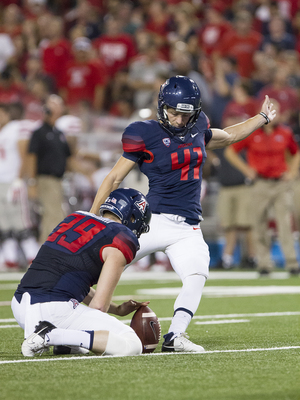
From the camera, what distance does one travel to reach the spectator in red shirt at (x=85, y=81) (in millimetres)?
14914

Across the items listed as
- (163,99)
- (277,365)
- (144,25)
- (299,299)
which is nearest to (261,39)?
(144,25)

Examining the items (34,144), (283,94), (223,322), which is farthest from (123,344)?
(283,94)

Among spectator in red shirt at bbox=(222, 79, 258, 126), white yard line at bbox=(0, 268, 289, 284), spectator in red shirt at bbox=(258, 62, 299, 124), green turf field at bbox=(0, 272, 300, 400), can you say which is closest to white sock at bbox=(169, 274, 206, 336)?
green turf field at bbox=(0, 272, 300, 400)

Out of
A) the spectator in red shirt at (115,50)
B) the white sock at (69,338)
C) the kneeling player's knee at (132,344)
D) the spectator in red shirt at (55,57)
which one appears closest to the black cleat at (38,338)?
the white sock at (69,338)

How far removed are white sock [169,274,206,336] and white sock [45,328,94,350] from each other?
724mm

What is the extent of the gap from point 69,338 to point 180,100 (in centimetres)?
187

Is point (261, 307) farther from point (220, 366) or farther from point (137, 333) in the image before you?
Result: point (220, 366)

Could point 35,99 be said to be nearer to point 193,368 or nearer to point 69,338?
point 69,338

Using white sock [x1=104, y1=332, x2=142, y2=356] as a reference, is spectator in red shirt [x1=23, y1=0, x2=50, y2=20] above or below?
above

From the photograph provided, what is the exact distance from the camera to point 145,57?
15.0 m

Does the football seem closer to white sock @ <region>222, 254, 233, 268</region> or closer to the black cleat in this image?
the black cleat

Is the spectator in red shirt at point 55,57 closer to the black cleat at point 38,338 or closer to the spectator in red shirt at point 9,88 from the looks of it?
the spectator in red shirt at point 9,88

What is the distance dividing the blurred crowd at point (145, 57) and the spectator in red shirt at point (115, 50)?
0.07ft

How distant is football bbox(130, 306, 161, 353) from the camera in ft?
16.7
